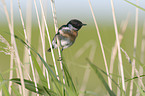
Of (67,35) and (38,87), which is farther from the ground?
(67,35)

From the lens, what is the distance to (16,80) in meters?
0.93

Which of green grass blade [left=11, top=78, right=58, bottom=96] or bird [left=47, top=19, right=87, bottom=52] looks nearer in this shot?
green grass blade [left=11, top=78, right=58, bottom=96]

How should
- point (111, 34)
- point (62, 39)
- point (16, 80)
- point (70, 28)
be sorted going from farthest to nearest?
point (111, 34) < point (70, 28) < point (62, 39) < point (16, 80)

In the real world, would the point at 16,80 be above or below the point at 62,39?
below

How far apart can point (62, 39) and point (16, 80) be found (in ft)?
1.45

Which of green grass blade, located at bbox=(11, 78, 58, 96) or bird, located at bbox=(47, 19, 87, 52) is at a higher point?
bird, located at bbox=(47, 19, 87, 52)

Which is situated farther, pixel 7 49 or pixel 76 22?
pixel 76 22

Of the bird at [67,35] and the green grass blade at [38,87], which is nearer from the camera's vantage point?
the green grass blade at [38,87]

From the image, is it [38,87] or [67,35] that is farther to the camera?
[67,35]

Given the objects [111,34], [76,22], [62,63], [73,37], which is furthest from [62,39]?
→ [111,34]

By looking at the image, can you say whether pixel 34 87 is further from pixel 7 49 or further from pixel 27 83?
pixel 7 49

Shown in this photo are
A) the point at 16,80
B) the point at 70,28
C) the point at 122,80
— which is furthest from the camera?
the point at 70,28

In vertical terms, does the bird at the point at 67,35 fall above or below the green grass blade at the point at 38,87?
above

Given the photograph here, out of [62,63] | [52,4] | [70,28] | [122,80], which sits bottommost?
[122,80]
